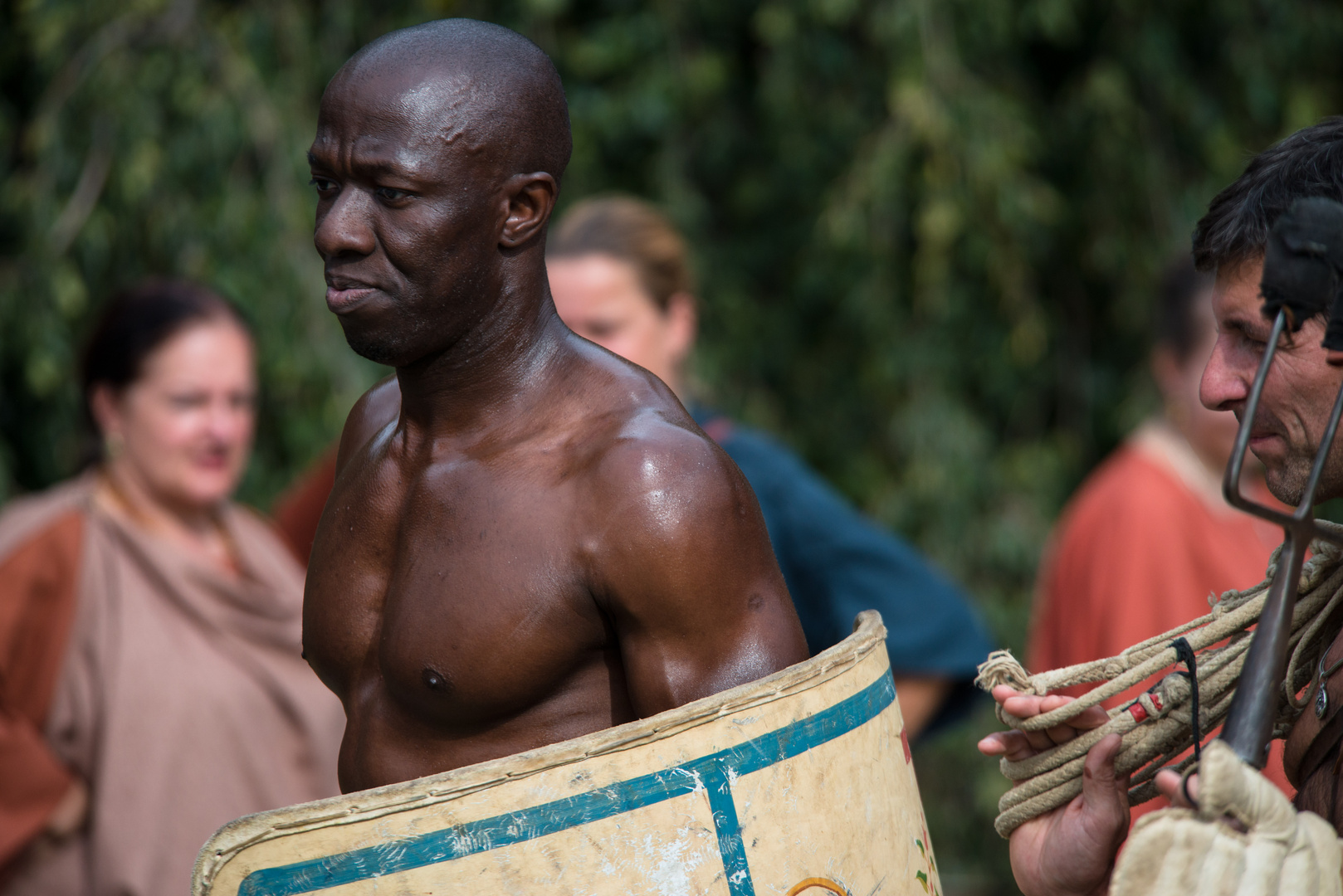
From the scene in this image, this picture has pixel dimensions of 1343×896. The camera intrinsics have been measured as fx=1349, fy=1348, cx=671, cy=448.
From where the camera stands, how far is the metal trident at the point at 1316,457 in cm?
107

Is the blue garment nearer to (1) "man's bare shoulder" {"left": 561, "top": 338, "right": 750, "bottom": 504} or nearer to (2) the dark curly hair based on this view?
(1) "man's bare shoulder" {"left": 561, "top": 338, "right": 750, "bottom": 504}

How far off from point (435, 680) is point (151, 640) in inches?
64.1

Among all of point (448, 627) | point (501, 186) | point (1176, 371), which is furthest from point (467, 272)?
point (1176, 371)

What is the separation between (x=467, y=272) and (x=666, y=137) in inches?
120

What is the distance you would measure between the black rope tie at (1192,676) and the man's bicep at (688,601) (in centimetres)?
36

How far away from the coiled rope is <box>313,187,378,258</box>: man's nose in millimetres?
717

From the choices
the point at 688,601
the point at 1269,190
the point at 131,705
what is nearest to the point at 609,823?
the point at 688,601

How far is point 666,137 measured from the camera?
4195 millimetres

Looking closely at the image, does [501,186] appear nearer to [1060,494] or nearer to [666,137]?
[666,137]

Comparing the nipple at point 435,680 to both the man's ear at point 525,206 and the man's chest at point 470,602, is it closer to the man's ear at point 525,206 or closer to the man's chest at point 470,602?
the man's chest at point 470,602

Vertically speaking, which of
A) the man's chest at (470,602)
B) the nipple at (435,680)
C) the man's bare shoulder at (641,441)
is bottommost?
the nipple at (435,680)

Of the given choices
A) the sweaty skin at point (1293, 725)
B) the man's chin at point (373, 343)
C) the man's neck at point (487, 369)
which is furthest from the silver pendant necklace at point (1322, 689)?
the man's chin at point (373, 343)

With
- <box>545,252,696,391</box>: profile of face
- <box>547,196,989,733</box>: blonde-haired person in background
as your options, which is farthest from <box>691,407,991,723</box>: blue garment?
<box>545,252,696,391</box>: profile of face

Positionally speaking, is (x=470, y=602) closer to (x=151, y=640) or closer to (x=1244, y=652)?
(x=1244, y=652)
